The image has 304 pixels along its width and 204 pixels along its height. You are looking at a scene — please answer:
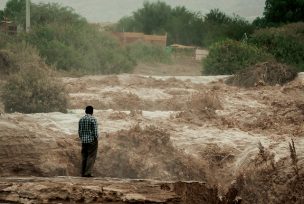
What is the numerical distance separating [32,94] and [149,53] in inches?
930

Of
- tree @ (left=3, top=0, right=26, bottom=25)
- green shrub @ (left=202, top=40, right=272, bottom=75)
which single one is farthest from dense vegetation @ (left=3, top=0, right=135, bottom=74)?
tree @ (left=3, top=0, right=26, bottom=25)

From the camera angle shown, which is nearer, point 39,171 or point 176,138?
point 39,171

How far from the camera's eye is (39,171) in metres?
11.2

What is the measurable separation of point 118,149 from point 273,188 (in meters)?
3.50

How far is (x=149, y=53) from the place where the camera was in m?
40.2

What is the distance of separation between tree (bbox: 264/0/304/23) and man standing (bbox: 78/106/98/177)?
1473 inches

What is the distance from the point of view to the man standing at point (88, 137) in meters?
10.0

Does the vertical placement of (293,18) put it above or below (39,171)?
above

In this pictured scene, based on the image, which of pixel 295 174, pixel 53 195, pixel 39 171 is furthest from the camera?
pixel 39 171

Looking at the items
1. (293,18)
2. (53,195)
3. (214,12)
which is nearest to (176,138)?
(53,195)

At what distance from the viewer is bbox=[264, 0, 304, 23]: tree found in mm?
45781

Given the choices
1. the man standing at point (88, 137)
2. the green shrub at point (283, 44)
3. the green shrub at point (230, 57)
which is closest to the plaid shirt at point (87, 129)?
the man standing at point (88, 137)

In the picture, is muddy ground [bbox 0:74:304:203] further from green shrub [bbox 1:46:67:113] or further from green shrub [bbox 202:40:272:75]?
green shrub [bbox 202:40:272:75]

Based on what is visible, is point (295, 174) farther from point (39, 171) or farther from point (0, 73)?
point (0, 73)
